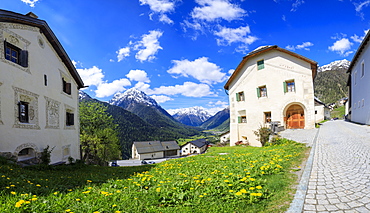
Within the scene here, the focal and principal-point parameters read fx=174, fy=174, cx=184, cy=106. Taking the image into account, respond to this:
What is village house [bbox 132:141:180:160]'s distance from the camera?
6148 cm

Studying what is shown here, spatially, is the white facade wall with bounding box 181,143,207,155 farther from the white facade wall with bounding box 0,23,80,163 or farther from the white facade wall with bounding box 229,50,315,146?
the white facade wall with bounding box 0,23,80,163

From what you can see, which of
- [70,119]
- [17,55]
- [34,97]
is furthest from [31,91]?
[70,119]

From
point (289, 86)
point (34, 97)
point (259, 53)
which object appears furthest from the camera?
point (259, 53)

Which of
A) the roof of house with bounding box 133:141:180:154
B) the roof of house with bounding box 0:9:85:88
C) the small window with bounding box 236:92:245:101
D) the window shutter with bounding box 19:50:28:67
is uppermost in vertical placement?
the roof of house with bounding box 0:9:85:88

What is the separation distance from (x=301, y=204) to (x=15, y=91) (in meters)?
12.6

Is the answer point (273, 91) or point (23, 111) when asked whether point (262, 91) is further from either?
point (23, 111)

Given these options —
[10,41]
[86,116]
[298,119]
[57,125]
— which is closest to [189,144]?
[86,116]

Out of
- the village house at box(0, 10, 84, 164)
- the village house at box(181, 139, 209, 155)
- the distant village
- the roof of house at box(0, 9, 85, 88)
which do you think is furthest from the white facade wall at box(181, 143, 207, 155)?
the village house at box(0, 10, 84, 164)

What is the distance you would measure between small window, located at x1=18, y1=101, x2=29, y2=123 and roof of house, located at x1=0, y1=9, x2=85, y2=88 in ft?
14.4

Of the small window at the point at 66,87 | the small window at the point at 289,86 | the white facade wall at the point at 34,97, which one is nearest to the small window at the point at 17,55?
the white facade wall at the point at 34,97

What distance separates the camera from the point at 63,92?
1429 cm

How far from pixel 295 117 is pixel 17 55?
77.8 feet

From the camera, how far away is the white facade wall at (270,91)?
17766 mm

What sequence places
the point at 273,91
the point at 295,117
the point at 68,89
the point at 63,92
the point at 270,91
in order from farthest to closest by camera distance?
1. the point at 270,91
2. the point at 273,91
3. the point at 295,117
4. the point at 68,89
5. the point at 63,92
